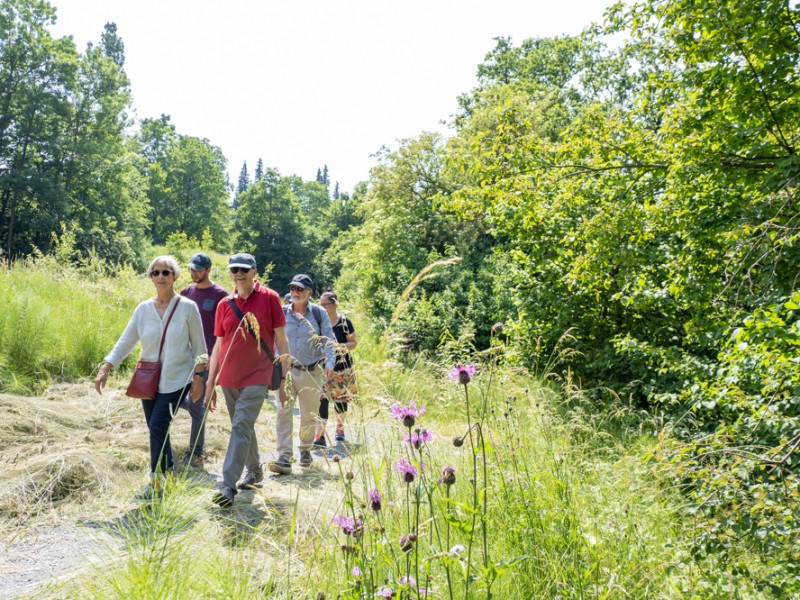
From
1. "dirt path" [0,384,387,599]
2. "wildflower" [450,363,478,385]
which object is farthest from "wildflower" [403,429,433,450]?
"dirt path" [0,384,387,599]

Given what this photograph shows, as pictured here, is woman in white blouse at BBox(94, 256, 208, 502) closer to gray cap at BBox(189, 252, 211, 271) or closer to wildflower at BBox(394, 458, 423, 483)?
gray cap at BBox(189, 252, 211, 271)

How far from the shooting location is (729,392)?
380 centimetres

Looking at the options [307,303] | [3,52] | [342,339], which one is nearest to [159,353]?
[307,303]

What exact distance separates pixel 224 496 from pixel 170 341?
1.33 m

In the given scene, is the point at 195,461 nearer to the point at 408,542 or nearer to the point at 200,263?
the point at 200,263

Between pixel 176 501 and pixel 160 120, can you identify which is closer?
pixel 176 501

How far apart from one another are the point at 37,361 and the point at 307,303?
4.24 metres

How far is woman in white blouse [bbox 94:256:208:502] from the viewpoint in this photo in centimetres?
446

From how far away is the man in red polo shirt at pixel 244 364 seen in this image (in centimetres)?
435

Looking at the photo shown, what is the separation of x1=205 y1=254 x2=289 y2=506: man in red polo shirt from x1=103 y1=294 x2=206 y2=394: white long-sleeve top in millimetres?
229

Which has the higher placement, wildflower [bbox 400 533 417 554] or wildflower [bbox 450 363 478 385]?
wildflower [bbox 450 363 478 385]

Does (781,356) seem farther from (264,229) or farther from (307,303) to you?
(264,229)

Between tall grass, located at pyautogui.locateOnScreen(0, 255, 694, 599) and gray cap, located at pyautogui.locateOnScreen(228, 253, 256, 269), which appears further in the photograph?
gray cap, located at pyautogui.locateOnScreen(228, 253, 256, 269)

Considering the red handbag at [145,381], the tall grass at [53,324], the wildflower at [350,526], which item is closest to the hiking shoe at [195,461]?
the red handbag at [145,381]
